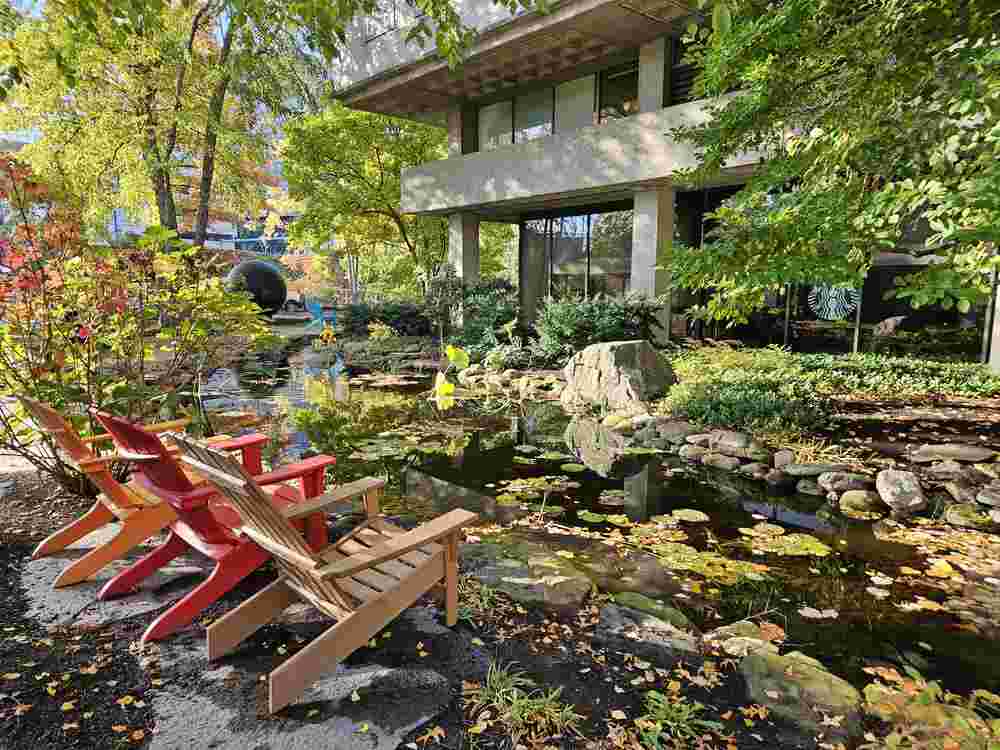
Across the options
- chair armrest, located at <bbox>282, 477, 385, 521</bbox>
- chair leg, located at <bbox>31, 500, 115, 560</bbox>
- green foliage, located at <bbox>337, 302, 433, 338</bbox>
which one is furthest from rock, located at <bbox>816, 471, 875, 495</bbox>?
green foliage, located at <bbox>337, 302, 433, 338</bbox>

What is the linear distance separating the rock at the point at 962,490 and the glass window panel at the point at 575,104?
1188 cm

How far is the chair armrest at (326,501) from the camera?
3.01 m

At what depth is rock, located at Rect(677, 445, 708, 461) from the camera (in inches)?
277

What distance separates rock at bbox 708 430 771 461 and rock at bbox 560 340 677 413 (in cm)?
184

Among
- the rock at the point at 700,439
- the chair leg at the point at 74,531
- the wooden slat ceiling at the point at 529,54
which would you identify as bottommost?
the rock at the point at 700,439

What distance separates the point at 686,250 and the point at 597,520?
232cm

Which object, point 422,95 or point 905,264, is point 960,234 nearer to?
point 905,264

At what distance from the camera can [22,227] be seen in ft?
14.0

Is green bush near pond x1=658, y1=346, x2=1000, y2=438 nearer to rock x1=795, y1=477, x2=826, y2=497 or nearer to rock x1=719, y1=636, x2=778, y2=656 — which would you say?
rock x1=795, y1=477, x2=826, y2=497

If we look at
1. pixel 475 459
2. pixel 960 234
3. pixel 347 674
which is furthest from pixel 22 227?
pixel 960 234

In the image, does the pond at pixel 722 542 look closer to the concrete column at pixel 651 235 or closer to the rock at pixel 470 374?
the rock at pixel 470 374

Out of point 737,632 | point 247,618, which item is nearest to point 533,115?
point 737,632

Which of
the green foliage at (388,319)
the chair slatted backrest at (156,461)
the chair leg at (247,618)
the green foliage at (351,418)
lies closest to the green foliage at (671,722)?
the chair leg at (247,618)

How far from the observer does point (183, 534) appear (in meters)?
3.11
